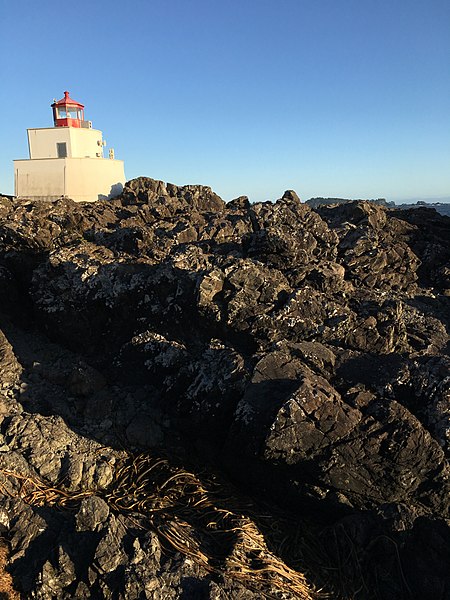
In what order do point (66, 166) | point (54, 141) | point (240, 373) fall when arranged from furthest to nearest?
point (54, 141) < point (66, 166) < point (240, 373)

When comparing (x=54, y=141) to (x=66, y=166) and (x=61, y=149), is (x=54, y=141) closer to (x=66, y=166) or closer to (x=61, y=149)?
(x=61, y=149)

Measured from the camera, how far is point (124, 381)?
1034 centimetres

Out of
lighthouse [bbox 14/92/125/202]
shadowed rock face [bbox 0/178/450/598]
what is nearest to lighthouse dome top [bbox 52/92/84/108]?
lighthouse [bbox 14/92/125/202]

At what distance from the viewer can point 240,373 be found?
8.56 metres

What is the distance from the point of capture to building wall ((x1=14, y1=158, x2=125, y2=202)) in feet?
100

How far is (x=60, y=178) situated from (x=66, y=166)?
0.97 meters

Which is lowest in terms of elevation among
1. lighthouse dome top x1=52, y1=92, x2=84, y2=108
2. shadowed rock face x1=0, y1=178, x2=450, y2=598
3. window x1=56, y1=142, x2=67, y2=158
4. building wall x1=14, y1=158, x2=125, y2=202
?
shadowed rock face x1=0, y1=178, x2=450, y2=598

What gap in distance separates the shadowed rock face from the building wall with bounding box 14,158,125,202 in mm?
14723

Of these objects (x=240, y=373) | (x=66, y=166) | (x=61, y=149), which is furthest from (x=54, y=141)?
(x=240, y=373)

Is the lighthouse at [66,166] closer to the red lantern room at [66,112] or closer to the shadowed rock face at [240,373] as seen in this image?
the red lantern room at [66,112]

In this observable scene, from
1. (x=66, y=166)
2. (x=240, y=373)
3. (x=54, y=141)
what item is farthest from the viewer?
(x=54, y=141)

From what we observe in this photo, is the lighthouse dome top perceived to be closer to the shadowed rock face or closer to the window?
the window

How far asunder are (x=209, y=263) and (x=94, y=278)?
329 cm

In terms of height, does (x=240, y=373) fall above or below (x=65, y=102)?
below
